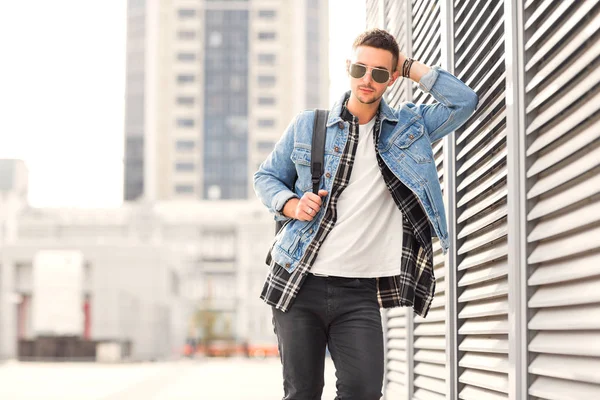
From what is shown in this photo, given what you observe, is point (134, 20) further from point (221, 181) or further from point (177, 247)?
point (177, 247)

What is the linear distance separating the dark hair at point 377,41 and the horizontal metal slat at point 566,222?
0.75 metres

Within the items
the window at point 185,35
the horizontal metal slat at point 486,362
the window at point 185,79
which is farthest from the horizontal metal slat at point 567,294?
the window at point 185,35

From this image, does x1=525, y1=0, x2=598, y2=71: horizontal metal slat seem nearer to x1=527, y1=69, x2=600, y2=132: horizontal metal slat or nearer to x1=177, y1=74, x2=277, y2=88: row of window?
x1=527, y1=69, x2=600, y2=132: horizontal metal slat

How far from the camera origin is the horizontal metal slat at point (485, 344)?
326cm

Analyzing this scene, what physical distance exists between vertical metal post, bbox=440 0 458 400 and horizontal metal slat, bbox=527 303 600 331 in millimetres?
1263

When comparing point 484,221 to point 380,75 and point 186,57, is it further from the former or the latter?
point 186,57

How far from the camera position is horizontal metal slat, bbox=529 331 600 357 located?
2.30m

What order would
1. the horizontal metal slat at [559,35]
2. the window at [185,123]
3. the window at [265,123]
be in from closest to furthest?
the horizontal metal slat at [559,35] < the window at [265,123] < the window at [185,123]

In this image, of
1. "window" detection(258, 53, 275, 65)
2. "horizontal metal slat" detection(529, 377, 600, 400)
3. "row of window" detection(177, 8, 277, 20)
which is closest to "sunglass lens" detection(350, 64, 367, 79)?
"horizontal metal slat" detection(529, 377, 600, 400)

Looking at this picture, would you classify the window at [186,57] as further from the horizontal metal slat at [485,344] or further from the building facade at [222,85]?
the horizontal metal slat at [485,344]

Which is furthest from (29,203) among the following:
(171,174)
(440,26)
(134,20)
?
(440,26)

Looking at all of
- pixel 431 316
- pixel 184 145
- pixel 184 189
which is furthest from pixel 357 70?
pixel 184 145

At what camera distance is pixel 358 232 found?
306 centimetres

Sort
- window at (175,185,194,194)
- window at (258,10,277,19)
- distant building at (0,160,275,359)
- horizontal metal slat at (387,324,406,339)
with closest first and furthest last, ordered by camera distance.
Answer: horizontal metal slat at (387,324,406,339)
distant building at (0,160,275,359)
window at (175,185,194,194)
window at (258,10,277,19)
